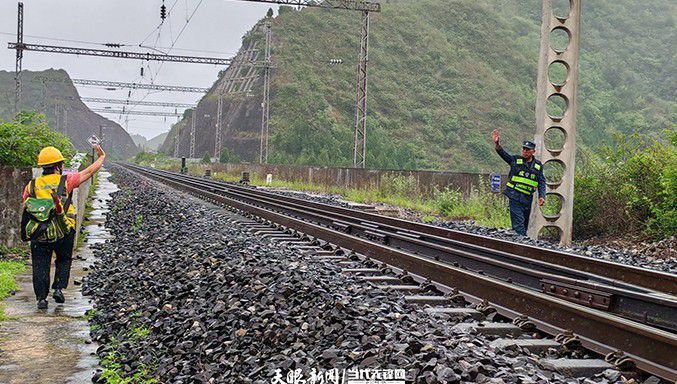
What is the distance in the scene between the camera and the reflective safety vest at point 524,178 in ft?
42.1

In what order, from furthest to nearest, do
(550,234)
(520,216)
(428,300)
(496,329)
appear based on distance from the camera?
(550,234), (520,216), (428,300), (496,329)

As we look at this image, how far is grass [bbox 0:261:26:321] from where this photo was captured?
351 inches

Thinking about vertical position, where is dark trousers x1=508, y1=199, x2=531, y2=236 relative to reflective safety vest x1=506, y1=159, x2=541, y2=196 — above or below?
below

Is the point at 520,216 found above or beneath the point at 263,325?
above

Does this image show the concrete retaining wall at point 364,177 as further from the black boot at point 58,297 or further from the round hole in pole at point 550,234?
the black boot at point 58,297

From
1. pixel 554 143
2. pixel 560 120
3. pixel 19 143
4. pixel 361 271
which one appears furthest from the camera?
pixel 554 143

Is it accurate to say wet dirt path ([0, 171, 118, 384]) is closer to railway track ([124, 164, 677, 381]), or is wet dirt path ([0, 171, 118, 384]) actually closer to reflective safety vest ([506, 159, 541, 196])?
railway track ([124, 164, 677, 381])

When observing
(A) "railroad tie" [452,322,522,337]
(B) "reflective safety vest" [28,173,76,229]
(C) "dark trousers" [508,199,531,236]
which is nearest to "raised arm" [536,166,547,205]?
Result: (C) "dark trousers" [508,199,531,236]

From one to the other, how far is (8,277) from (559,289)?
7039 mm

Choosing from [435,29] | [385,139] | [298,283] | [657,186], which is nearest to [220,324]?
[298,283]

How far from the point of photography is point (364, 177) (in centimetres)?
2931

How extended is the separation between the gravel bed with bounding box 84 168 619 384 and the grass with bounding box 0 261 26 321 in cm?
92

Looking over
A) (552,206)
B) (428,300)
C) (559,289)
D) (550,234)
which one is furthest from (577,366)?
(552,206)

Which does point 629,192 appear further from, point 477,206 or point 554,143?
point 554,143
